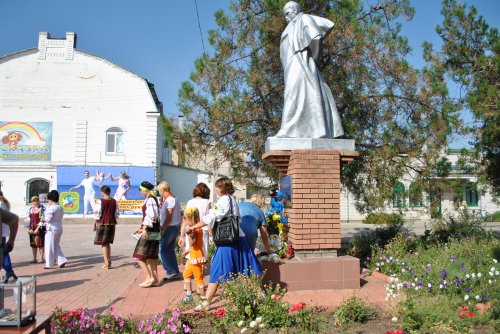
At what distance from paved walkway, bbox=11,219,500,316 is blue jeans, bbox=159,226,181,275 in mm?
354

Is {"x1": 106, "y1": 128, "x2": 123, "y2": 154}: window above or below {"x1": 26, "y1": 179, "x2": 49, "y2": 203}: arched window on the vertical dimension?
above

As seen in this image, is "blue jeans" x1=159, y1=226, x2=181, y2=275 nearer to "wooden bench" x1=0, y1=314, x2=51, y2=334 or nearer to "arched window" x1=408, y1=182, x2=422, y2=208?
"wooden bench" x1=0, y1=314, x2=51, y2=334

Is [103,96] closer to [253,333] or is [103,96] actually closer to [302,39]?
[302,39]

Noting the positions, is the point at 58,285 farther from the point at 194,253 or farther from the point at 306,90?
the point at 306,90

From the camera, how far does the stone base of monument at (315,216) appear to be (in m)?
5.66

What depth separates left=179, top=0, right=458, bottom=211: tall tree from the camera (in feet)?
30.7

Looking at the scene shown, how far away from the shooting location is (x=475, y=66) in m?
10.3

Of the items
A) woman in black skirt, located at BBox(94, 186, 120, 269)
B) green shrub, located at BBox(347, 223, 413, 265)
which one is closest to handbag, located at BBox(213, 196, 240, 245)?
green shrub, located at BBox(347, 223, 413, 265)

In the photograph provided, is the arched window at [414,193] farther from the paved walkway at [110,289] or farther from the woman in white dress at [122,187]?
the woman in white dress at [122,187]

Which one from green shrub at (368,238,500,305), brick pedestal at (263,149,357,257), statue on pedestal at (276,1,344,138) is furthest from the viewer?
statue on pedestal at (276,1,344,138)

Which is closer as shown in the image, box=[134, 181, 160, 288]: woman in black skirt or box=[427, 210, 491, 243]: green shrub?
box=[134, 181, 160, 288]: woman in black skirt

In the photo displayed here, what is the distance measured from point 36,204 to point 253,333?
7.70m

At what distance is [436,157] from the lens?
30.6 feet

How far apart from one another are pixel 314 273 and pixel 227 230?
1.47m
